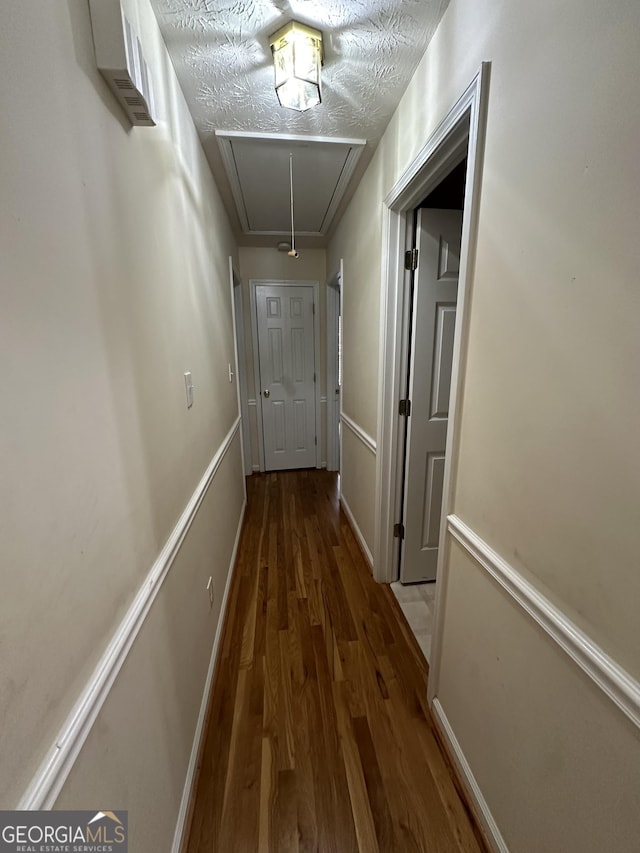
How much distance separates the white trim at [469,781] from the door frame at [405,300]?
8 cm

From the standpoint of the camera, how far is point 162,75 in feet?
3.56

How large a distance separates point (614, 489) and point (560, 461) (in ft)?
0.37

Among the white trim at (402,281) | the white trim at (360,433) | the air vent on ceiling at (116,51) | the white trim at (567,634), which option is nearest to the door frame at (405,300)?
the white trim at (402,281)

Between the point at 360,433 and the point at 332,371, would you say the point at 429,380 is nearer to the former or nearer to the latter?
the point at 360,433

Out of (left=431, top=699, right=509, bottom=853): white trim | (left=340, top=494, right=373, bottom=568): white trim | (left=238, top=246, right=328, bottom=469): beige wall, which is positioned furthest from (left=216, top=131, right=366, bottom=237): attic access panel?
(left=431, top=699, right=509, bottom=853): white trim

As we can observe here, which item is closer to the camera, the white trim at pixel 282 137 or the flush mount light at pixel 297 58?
the flush mount light at pixel 297 58

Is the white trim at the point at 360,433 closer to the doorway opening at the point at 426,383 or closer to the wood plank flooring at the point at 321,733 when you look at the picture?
the doorway opening at the point at 426,383

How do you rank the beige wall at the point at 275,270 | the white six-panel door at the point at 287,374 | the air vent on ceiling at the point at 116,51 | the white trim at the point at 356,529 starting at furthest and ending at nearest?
the white six-panel door at the point at 287,374 < the beige wall at the point at 275,270 < the white trim at the point at 356,529 < the air vent on ceiling at the point at 116,51

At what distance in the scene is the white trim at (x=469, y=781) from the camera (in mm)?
924

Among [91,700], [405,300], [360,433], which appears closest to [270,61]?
[405,300]

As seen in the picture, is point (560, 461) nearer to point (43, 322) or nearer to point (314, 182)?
point (43, 322)

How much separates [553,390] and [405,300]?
113 centimetres

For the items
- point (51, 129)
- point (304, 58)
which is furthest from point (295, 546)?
point (304, 58)

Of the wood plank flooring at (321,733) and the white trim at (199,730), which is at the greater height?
the white trim at (199,730)
